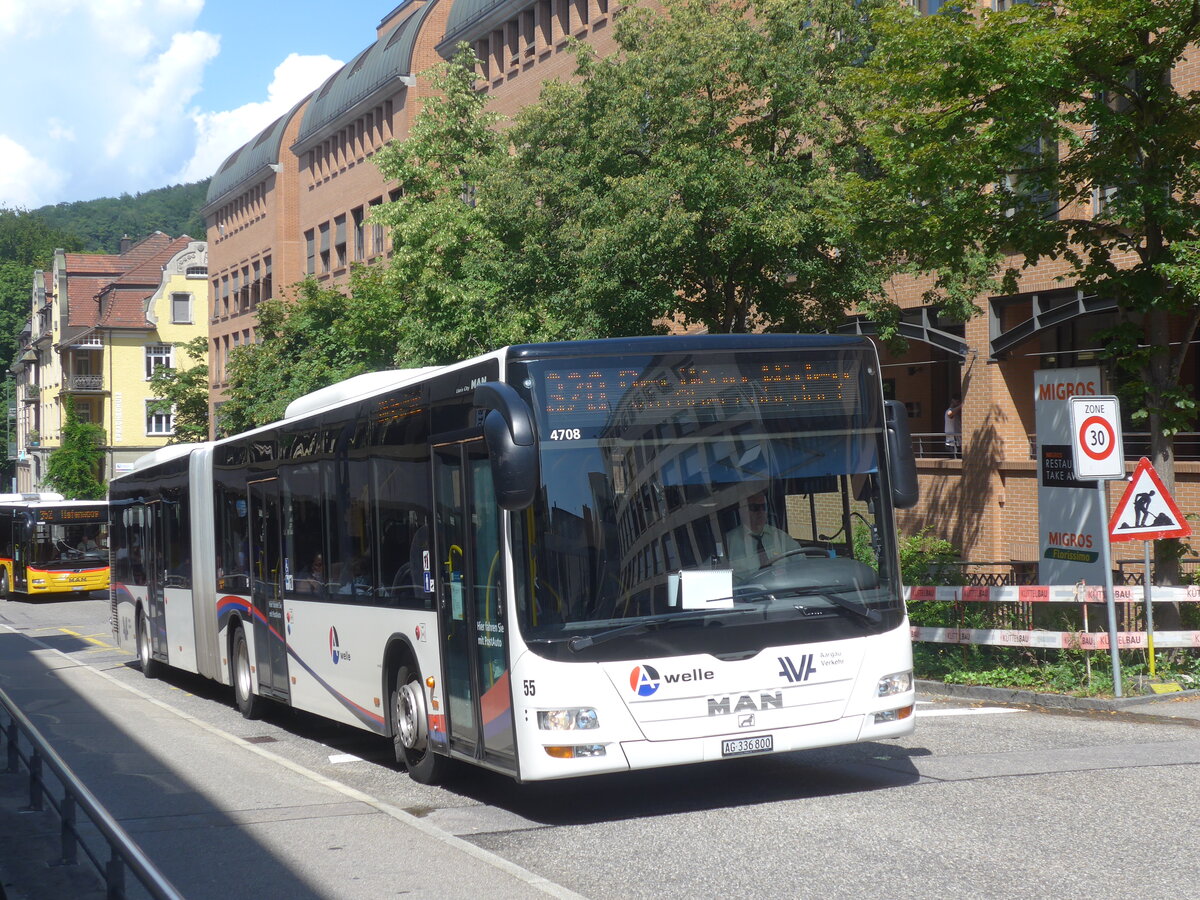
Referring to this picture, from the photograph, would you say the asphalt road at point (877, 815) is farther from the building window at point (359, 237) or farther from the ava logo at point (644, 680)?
the building window at point (359, 237)

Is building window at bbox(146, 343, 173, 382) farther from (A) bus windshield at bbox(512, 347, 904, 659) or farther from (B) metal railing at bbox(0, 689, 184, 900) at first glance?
(A) bus windshield at bbox(512, 347, 904, 659)

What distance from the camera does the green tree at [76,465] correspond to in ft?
257

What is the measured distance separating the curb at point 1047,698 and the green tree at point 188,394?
61805 millimetres

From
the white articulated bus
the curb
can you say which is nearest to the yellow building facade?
the curb

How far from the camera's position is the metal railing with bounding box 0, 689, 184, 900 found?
4773 mm

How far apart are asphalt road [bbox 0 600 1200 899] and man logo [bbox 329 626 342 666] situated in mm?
874

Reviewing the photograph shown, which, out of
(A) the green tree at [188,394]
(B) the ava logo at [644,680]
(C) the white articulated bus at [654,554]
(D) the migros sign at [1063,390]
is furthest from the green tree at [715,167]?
(A) the green tree at [188,394]

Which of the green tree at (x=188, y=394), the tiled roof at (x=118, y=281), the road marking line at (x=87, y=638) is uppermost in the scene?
the tiled roof at (x=118, y=281)

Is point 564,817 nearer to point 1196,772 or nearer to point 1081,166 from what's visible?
point 1196,772

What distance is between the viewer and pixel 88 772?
11594mm

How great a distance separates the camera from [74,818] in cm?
703

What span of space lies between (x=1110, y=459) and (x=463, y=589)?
23.4ft

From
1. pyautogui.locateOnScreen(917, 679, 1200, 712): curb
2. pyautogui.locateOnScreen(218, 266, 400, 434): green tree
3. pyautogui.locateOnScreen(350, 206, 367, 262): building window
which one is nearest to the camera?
pyautogui.locateOnScreen(917, 679, 1200, 712): curb

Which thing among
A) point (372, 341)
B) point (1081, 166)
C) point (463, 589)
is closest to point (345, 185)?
point (372, 341)
